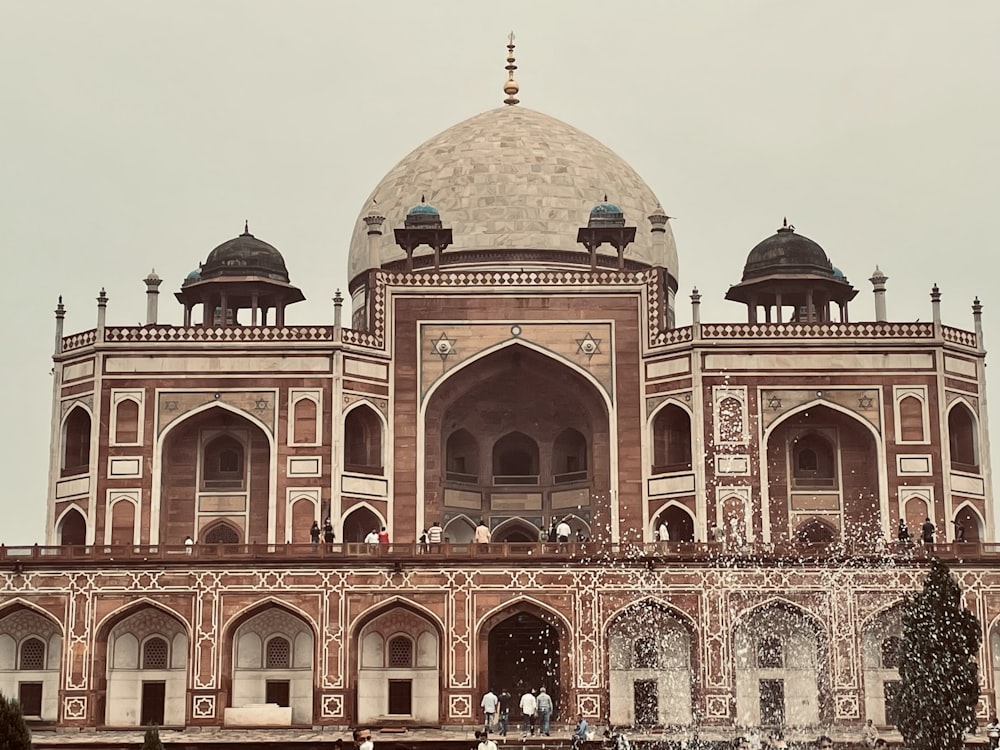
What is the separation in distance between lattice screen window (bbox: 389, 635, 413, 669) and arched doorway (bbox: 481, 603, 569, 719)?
1.41 meters

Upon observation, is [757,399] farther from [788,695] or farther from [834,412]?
[788,695]

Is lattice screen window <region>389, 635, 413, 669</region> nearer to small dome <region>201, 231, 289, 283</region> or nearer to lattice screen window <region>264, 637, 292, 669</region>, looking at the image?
lattice screen window <region>264, 637, 292, 669</region>

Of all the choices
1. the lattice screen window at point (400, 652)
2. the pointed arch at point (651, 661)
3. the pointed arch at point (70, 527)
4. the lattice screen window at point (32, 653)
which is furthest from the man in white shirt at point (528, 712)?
the pointed arch at point (70, 527)

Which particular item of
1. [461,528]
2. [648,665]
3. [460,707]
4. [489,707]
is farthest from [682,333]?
[489,707]

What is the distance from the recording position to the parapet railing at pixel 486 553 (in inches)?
1231

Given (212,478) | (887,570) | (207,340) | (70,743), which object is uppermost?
(207,340)

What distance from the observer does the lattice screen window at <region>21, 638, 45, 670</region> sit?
31.8 metres

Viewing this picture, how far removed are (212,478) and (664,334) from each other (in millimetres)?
9271

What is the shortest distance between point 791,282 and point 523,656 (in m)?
10.2

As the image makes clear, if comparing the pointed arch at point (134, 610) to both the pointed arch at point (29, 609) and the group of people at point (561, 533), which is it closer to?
the pointed arch at point (29, 609)

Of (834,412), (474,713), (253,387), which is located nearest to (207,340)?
(253,387)

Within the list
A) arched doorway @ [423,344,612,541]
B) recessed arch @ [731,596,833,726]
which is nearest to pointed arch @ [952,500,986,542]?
recessed arch @ [731,596,833,726]

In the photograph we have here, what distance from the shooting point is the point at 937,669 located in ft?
83.3

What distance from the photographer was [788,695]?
31.7 metres
